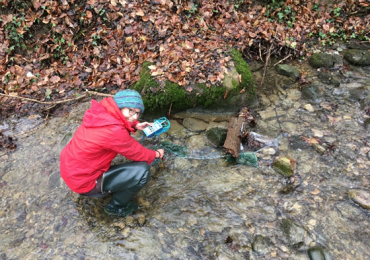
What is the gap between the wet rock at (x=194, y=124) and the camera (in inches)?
175

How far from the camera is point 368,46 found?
5.71 metres

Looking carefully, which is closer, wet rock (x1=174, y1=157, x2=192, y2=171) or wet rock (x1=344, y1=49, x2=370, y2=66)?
wet rock (x1=174, y1=157, x2=192, y2=171)

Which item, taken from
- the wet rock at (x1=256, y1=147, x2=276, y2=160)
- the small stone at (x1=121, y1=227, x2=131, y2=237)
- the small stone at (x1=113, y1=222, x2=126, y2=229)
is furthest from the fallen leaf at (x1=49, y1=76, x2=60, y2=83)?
the wet rock at (x1=256, y1=147, x2=276, y2=160)

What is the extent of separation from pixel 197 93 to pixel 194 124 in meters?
0.57

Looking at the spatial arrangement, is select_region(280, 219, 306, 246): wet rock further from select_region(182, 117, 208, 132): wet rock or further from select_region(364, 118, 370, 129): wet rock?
select_region(364, 118, 370, 129): wet rock

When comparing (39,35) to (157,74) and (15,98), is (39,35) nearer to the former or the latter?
(15,98)

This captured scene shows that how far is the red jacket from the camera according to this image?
2604 mm

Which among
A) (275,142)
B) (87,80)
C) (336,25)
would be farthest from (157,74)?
(336,25)

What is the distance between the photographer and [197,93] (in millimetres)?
4340

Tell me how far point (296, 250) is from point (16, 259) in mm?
3292

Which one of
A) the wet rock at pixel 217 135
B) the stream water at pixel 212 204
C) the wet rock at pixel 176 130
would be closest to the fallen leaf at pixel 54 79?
the stream water at pixel 212 204

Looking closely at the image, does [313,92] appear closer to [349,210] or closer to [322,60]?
[322,60]

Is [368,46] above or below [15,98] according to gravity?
above

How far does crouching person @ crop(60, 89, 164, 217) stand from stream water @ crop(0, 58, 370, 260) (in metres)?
0.61
